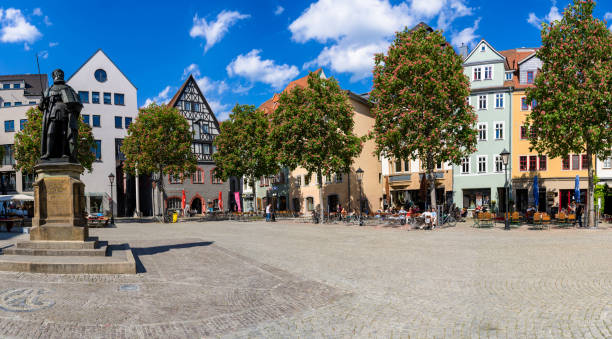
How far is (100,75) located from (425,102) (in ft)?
139

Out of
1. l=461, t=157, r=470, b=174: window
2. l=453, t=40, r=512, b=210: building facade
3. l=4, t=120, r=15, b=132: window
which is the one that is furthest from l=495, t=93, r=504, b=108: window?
l=4, t=120, r=15, b=132: window

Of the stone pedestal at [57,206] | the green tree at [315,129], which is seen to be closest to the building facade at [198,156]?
the green tree at [315,129]

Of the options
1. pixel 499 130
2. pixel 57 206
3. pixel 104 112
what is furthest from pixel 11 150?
pixel 499 130

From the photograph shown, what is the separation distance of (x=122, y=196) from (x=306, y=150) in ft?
111

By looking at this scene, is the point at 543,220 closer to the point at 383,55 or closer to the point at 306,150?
the point at 383,55

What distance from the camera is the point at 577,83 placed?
2430cm

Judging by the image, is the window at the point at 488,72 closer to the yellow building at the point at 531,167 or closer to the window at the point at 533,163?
the yellow building at the point at 531,167

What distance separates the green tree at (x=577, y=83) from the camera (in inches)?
925

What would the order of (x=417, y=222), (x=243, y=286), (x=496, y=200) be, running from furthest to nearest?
1. (x=496, y=200)
2. (x=417, y=222)
3. (x=243, y=286)

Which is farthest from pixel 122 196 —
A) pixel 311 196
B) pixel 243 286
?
pixel 243 286

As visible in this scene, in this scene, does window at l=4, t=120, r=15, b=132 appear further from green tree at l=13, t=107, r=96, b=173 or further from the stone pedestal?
the stone pedestal

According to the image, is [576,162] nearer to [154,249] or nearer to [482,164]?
[482,164]

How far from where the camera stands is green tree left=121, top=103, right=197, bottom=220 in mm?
39250

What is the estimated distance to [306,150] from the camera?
35.0 metres
